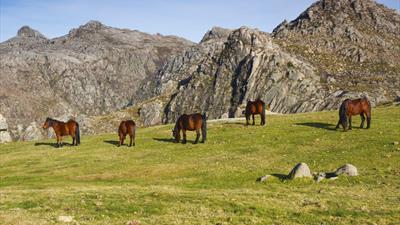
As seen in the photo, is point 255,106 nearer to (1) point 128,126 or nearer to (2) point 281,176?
(1) point 128,126

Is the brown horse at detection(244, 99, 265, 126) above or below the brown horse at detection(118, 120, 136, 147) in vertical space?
above

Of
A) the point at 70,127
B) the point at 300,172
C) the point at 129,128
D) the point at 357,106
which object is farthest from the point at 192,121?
the point at 300,172

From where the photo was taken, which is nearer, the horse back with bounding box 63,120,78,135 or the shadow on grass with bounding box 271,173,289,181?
the shadow on grass with bounding box 271,173,289,181

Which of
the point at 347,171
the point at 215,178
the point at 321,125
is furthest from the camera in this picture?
the point at 321,125

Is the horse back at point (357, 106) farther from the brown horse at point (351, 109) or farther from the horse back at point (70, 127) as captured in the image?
the horse back at point (70, 127)

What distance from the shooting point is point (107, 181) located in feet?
98.7

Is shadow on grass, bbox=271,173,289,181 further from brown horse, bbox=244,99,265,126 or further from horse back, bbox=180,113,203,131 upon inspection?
brown horse, bbox=244,99,265,126

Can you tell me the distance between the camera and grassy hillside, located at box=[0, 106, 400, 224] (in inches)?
741

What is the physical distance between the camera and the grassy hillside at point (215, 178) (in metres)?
18.8

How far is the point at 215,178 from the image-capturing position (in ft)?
94.4

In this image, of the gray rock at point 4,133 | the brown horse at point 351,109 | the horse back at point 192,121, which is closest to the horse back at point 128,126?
the horse back at point 192,121

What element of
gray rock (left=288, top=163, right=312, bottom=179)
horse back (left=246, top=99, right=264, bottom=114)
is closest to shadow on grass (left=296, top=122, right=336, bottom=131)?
horse back (left=246, top=99, right=264, bottom=114)

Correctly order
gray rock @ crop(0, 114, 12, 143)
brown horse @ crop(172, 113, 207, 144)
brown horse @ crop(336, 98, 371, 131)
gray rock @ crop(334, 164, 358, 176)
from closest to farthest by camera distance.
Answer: gray rock @ crop(334, 164, 358, 176) < brown horse @ crop(336, 98, 371, 131) < brown horse @ crop(172, 113, 207, 144) < gray rock @ crop(0, 114, 12, 143)

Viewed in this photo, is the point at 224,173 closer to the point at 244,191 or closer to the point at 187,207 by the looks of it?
the point at 244,191
